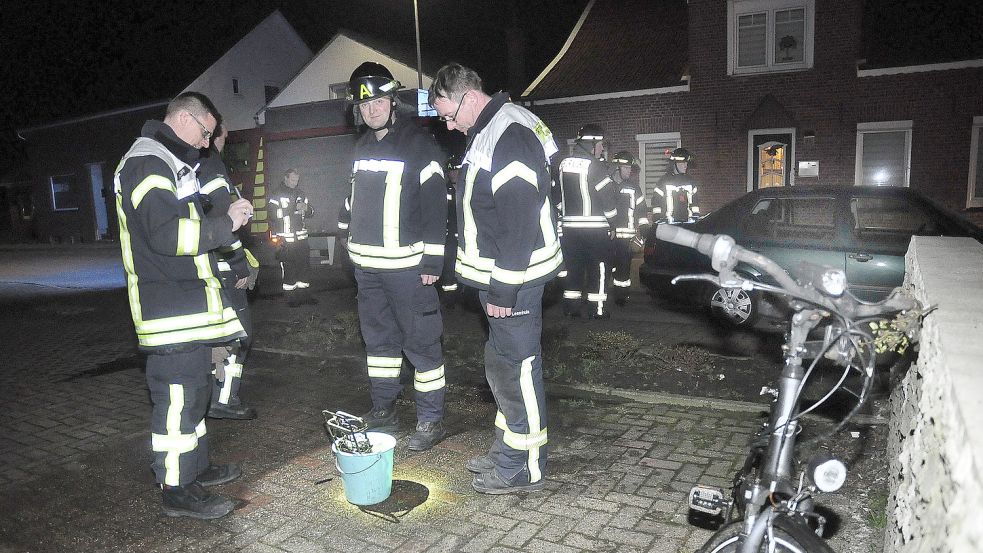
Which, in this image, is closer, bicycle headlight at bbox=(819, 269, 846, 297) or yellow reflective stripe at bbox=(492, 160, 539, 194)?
bicycle headlight at bbox=(819, 269, 846, 297)

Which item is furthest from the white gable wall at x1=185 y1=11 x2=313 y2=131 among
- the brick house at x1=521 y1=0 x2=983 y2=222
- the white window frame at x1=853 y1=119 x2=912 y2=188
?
the white window frame at x1=853 y1=119 x2=912 y2=188

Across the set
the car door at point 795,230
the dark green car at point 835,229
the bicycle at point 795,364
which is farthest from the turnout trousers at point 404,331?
the car door at point 795,230

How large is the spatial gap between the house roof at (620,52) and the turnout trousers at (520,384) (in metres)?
14.8

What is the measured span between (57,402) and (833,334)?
245 inches

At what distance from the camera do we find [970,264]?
3258 mm

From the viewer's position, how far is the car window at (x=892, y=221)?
22.5ft

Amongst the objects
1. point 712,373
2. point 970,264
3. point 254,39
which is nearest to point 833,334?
point 970,264

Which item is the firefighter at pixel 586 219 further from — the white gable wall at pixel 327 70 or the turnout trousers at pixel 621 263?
the white gable wall at pixel 327 70

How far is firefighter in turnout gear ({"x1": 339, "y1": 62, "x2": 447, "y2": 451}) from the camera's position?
14.9 ft

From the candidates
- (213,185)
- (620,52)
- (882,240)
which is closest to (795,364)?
(213,185)

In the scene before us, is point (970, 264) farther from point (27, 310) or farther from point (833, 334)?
point (27, 310)


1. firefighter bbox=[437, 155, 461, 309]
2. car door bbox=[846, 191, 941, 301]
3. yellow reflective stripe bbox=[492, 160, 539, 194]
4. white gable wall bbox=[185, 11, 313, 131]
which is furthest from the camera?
white gable wall bbox=[185, 11, 313, 131]

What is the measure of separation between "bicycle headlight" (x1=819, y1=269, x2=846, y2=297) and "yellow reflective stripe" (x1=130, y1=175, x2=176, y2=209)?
3.01 meters

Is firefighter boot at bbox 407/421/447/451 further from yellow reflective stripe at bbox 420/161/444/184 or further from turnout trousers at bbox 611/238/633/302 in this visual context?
turnout trousers at bbox 611/238/633/302
